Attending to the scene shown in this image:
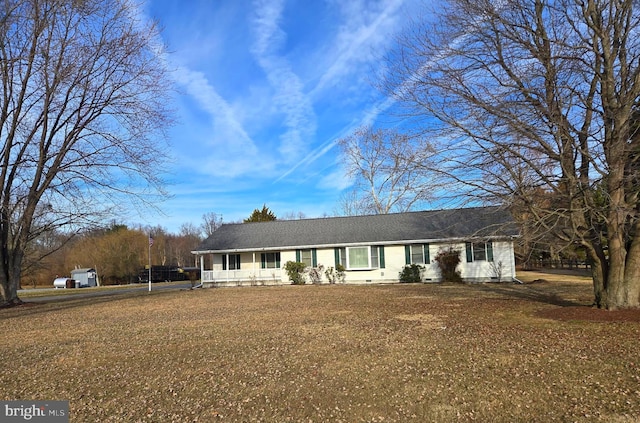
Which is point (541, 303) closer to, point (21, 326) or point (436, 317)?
point (436, 317)

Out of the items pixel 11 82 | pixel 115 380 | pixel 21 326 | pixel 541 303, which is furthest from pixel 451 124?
pixel 11 82

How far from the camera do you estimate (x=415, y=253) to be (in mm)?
22594

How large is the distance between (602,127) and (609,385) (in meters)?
6.24

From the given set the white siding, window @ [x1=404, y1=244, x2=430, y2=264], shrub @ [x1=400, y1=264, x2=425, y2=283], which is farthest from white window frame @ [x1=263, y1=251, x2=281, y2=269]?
window @ [x1=404, y1=244, x2=430, y2=264]

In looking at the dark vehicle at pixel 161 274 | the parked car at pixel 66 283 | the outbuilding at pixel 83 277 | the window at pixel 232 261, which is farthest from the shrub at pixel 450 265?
the outbuilding at pixel 83 277

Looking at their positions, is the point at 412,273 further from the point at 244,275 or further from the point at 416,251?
the point at 244,275

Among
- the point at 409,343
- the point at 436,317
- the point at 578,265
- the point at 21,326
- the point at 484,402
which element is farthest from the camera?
the point at 578,265

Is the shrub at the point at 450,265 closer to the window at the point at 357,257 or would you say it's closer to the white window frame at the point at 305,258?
the window at the point at 357,257

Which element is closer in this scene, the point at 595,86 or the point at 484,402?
the point at 484,402

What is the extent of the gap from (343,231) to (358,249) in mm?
1948

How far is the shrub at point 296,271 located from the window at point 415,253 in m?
5.85

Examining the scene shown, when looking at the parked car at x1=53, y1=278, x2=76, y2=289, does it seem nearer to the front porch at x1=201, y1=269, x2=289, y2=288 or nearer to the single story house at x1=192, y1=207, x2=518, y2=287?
the single story house at x1=192, y1=207, x2=518, y2=287

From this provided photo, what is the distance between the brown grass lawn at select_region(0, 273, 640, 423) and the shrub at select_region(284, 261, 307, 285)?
44.1 ft

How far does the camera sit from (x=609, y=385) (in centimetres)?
459
